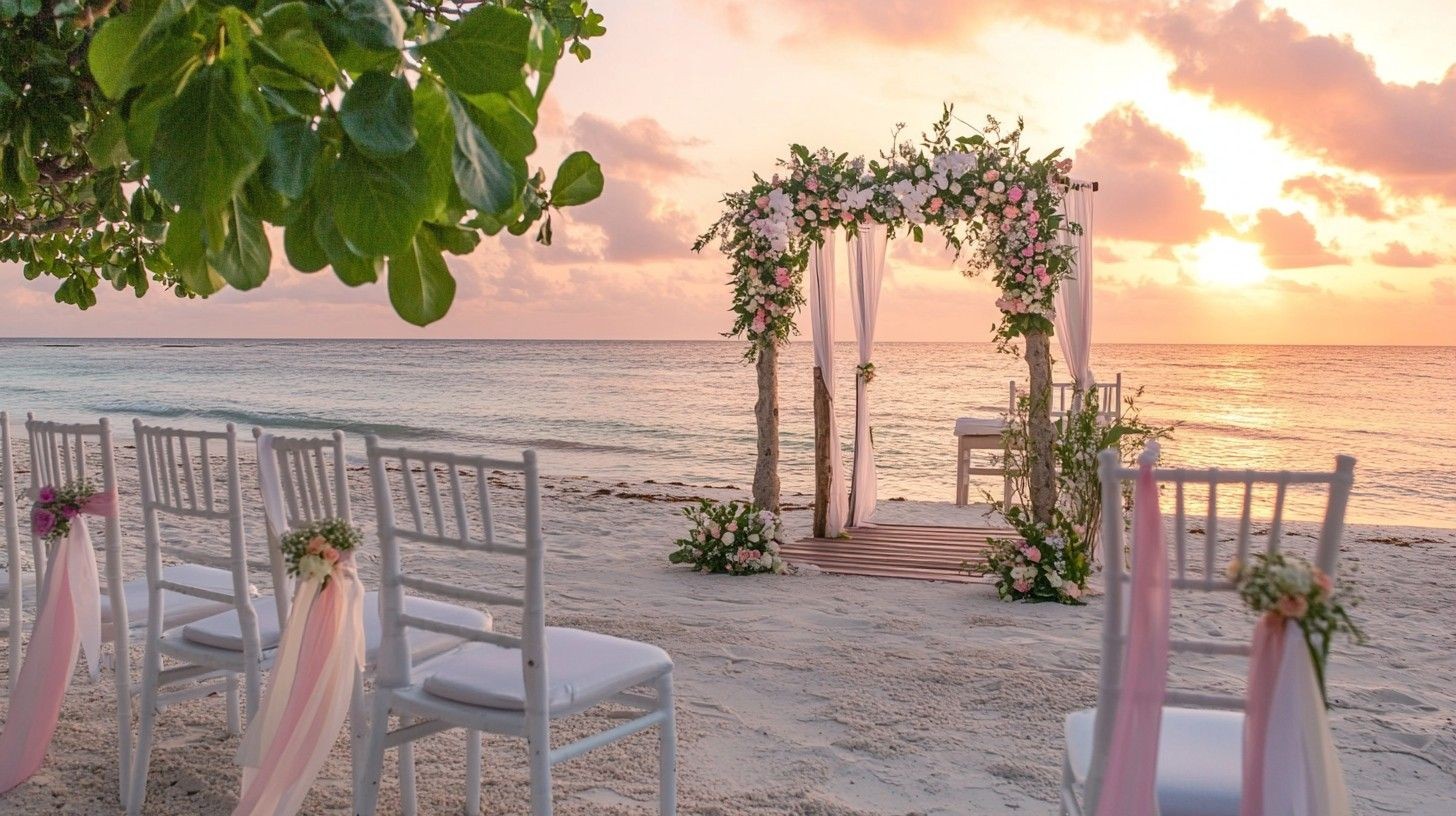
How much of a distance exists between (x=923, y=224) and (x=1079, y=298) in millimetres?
970

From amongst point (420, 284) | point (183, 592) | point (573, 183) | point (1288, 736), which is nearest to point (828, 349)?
point (183, 592)

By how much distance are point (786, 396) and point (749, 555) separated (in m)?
20.8

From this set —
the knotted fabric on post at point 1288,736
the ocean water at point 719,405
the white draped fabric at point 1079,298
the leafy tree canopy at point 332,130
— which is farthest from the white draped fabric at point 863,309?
the leafy tree canopy at point 332,130

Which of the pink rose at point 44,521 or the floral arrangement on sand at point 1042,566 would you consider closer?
the pink rose at point 44,521

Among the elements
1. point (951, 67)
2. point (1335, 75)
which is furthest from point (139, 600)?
A: point (1335, 75)

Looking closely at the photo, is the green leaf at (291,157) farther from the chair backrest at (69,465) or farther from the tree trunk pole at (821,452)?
the tree trunk pole at (821,452)

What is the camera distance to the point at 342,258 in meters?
0.83

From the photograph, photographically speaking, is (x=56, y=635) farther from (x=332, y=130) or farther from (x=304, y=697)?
(x=332, y=130)

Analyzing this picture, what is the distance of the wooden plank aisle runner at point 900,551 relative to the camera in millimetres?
5762

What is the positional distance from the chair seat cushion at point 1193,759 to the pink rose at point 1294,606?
0.35 m

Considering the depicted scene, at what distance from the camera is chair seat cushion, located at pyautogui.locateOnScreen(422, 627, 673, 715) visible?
218cm

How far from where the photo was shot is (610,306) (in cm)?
2578

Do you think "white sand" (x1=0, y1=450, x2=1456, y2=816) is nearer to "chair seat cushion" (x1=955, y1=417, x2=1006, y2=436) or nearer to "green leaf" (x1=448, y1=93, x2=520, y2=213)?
"green leaf" (x1=448, y1=93, x2=520, y2=213)

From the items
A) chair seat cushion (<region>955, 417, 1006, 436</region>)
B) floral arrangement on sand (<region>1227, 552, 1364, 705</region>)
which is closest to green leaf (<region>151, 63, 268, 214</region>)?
floral arrangement on sand (<region>1227, 552, 1364, 705</region>)
